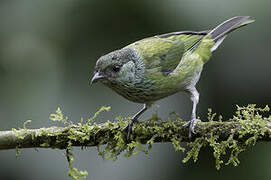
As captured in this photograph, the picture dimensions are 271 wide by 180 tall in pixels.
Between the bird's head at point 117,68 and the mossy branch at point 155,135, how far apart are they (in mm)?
449

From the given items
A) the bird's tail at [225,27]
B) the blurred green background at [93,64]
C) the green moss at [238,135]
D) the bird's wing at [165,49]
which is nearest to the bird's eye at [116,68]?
the bird's wing at [165,49]

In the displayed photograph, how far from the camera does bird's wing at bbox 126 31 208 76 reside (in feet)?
13.7

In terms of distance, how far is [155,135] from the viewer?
10.9ft

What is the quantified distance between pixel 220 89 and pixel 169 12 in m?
1.05

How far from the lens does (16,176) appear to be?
14.0 ft

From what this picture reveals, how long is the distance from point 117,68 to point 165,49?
764 millimetres

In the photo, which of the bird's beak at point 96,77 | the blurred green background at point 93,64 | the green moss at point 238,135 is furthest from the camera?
the blurred green background at point 93,64

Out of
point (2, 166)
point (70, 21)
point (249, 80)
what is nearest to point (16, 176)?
point (2, 166)

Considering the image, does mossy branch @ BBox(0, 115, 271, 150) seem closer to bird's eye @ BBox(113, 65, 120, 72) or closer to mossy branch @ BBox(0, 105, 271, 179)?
mossy branch @ BBox(0, 105, 271, 179)

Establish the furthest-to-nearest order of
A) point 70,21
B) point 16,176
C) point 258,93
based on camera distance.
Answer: point 70,21 < point 258,93 < point 16,176

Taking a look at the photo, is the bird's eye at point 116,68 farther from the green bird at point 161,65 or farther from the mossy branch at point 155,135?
the mossy branch at point 155,135

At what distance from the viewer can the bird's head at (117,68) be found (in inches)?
149

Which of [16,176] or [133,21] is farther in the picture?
[133,21]

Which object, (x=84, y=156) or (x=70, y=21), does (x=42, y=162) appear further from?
(x=70, y=21)
